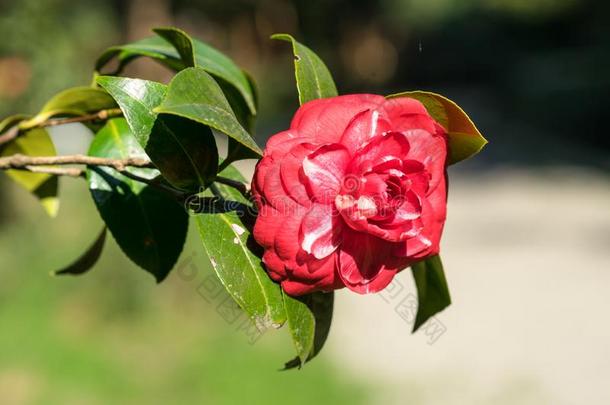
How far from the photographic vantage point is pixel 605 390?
12.9 feet

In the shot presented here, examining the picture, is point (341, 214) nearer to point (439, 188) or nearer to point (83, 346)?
point (439, 188)

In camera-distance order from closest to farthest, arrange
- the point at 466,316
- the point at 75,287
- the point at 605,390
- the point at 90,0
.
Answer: the point at 605,390
the point at 75,287
the point at 466,316
the point at 90,0

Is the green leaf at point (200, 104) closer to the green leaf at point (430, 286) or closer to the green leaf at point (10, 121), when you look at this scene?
the green leaf at point (430, 286)

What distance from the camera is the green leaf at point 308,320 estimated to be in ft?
1.97

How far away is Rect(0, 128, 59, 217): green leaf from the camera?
0.92 meters

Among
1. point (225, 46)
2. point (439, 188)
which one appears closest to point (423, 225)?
point (439, 188)

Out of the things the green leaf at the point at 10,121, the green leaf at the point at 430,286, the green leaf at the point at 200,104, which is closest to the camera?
the green leaf at the point at 200,104

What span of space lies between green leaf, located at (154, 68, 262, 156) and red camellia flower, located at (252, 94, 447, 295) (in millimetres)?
39

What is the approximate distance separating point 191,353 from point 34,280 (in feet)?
4.12

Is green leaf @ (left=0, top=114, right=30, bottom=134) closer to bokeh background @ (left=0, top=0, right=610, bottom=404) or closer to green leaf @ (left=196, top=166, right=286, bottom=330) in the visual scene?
green leaf @ (left=196, top=166, right=286, bottom=330)

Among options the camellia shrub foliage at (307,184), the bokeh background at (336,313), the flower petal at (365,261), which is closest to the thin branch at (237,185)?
the camellia shrub foliage at (307,184)

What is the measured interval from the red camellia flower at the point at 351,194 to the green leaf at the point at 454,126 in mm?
16

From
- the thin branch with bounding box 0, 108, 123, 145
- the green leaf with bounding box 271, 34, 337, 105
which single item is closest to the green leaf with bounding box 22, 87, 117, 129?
the thin branch with bounding box 0, 108, 123, 145

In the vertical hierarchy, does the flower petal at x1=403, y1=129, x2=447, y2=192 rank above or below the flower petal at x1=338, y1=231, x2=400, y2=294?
above
